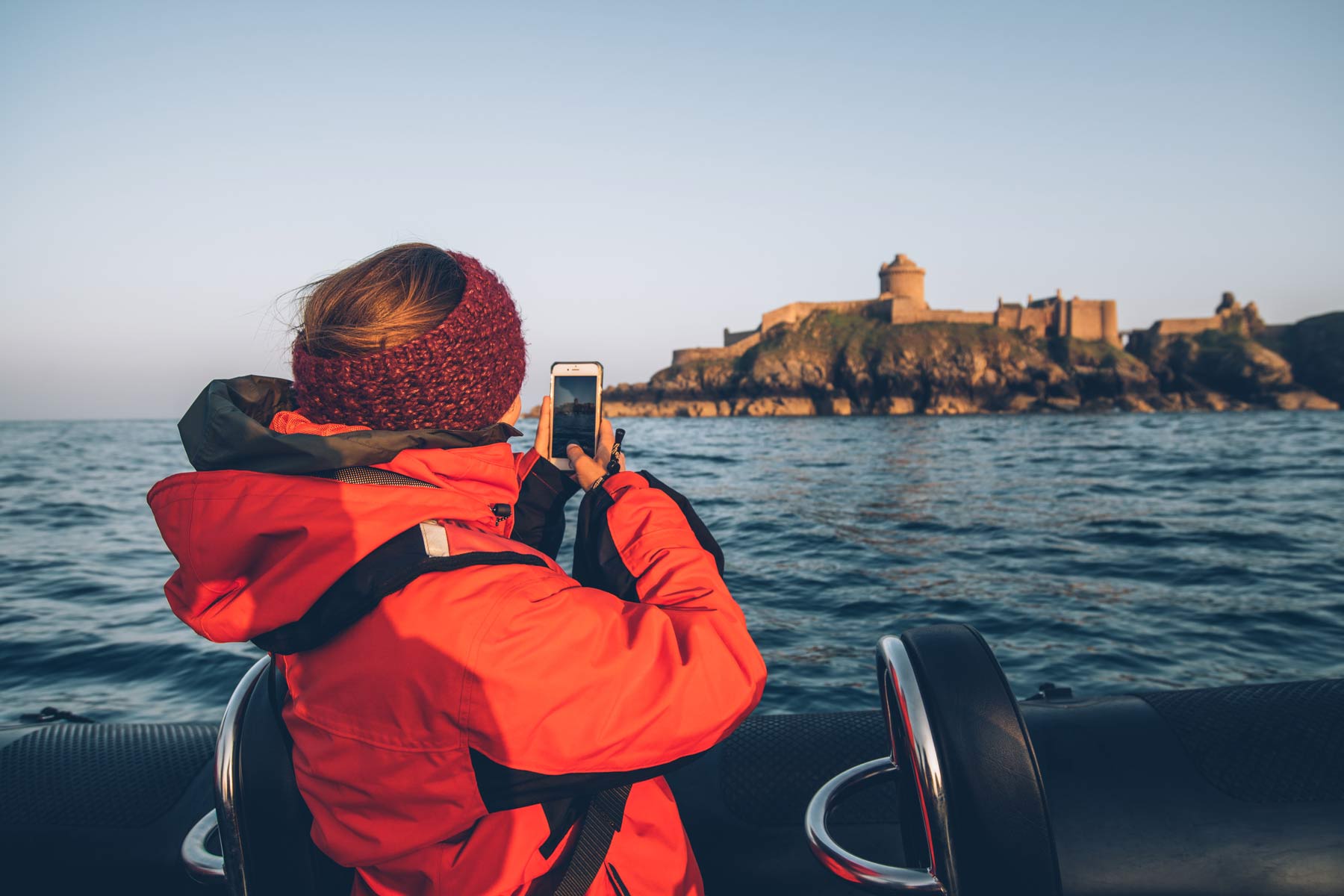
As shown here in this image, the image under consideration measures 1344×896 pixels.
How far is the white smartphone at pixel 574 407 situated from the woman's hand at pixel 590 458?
0.9 inches

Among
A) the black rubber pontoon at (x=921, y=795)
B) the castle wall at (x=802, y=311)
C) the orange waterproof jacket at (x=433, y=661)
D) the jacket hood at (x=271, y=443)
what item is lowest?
the black rubber pontoon at (x=921, y=795)

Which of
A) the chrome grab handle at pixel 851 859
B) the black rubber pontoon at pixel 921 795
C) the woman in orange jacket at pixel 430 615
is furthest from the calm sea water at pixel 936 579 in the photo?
the woman in orange jacket at pixel 430 615

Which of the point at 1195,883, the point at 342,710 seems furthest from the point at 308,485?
the point at 1195,883

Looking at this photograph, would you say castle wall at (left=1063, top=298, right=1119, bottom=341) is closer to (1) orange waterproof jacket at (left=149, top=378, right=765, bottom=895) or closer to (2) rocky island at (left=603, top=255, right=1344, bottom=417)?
(2) rocky island at (left=603, top=255, right=1344, bottom=417)

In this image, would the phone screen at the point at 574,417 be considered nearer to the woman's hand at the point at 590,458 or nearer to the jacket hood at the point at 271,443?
the woman's hand at the point at 590,458

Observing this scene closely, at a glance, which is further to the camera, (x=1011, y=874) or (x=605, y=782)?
(x=1011, y=874)

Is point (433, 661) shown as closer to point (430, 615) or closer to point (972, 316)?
point (430, 615)

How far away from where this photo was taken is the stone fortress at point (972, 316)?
71875 millimetres

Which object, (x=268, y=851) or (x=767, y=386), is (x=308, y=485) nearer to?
(x=268, y=851)

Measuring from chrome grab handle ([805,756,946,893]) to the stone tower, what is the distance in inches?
3242

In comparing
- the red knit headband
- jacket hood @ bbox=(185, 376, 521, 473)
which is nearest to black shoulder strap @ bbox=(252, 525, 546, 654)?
jacket hood @ bbox=(185, 376, 521, 473)

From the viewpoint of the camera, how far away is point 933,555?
9.00 metres

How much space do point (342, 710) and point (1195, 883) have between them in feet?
6.76

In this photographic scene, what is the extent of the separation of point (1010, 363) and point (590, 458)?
251 feet
